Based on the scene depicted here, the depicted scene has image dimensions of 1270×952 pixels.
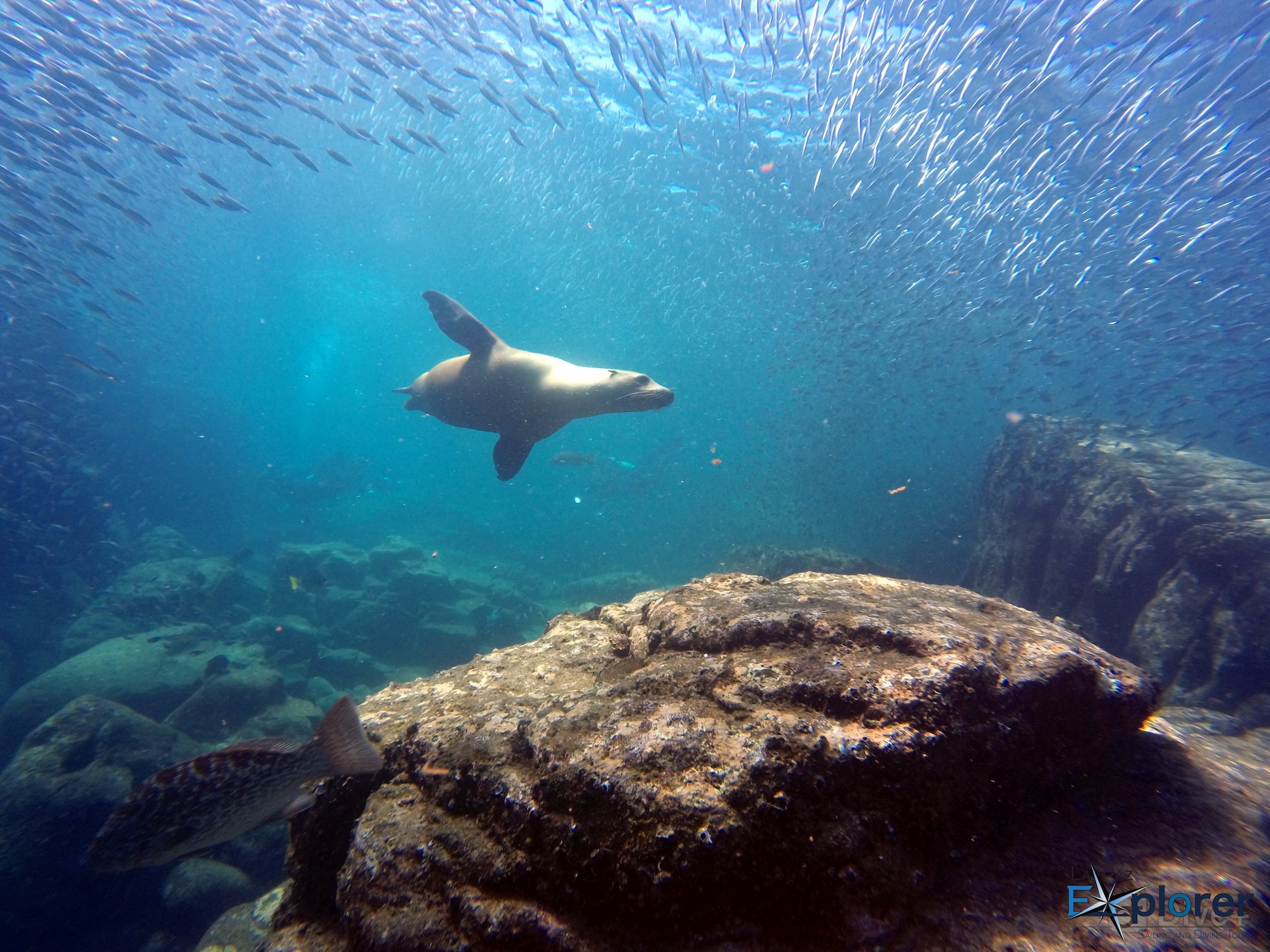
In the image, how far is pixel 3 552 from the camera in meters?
14.6

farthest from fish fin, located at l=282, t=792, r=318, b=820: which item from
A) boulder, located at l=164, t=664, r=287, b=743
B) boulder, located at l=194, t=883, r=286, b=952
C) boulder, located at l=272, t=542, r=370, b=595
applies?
boulder, located at l=272, t=542, r=370, b=595

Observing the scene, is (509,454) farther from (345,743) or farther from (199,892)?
(199,892)

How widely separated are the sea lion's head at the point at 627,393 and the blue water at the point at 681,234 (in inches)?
369

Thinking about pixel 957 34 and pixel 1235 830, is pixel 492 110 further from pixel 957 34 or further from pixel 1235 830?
pixel 1235 830

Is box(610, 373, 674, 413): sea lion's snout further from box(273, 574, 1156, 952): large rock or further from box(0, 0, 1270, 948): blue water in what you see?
box(0, 0, 1270, 948): blue water

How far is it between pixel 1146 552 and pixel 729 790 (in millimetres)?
10059

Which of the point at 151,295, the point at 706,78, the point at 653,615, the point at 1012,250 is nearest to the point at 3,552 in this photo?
the point at 653,615

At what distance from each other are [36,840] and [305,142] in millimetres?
39605

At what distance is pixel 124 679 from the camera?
9.91m

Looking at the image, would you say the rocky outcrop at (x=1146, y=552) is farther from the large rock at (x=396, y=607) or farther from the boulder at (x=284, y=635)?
the boulder at (x=284, y=635)

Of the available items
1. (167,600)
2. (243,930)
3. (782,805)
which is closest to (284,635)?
(167,600)

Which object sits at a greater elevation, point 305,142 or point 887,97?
point 305,142

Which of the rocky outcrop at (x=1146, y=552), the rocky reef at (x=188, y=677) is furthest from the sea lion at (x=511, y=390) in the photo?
the rocky outcrop at (x=1146, y=552)

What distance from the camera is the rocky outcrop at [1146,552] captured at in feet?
20.0
